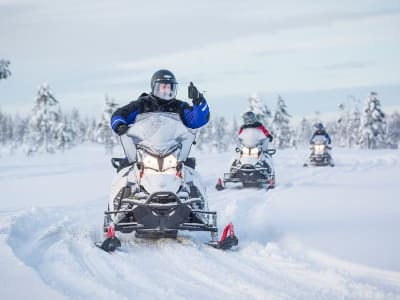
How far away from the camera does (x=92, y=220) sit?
912cm

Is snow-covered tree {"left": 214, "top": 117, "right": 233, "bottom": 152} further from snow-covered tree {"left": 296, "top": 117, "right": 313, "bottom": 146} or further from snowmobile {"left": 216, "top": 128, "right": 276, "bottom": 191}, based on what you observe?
snowmobile {"left": 216, "top": 128, "right": 276, "bottom": 191}


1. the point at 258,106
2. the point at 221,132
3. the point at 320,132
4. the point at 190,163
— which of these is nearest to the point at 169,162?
the point at 190,163

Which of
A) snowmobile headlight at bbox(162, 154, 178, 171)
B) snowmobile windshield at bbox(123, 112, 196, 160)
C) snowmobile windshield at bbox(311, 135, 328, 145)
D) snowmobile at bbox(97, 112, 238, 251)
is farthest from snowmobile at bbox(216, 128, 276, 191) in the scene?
snowmobile windshield at bbox(311, 135, 328, 145)

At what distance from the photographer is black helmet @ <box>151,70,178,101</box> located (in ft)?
25.2

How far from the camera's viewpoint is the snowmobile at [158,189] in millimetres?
6609

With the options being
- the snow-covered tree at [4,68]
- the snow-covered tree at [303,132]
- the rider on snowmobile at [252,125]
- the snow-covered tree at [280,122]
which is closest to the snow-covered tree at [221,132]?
the snow-covered tree at [303,132]

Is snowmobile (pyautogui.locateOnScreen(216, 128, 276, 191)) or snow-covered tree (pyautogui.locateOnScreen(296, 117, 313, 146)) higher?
snow-covered tree (pyautogui.locateOnScreen(296, 117, 313, 146))

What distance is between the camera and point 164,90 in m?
7.72

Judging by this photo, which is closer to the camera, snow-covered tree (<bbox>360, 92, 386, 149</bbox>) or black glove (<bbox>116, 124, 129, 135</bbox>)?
black glove (<bbox>116, 124, 129, 135</bbox>)

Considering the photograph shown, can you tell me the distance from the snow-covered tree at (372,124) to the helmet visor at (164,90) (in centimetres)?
6068

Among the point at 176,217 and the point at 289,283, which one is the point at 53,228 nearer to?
the point at 176,217

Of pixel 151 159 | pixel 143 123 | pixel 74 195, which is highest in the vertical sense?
pixel 143 123

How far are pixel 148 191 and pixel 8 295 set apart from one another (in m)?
2.91

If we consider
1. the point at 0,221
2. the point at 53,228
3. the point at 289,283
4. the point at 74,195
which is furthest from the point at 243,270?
the point at 74,195
